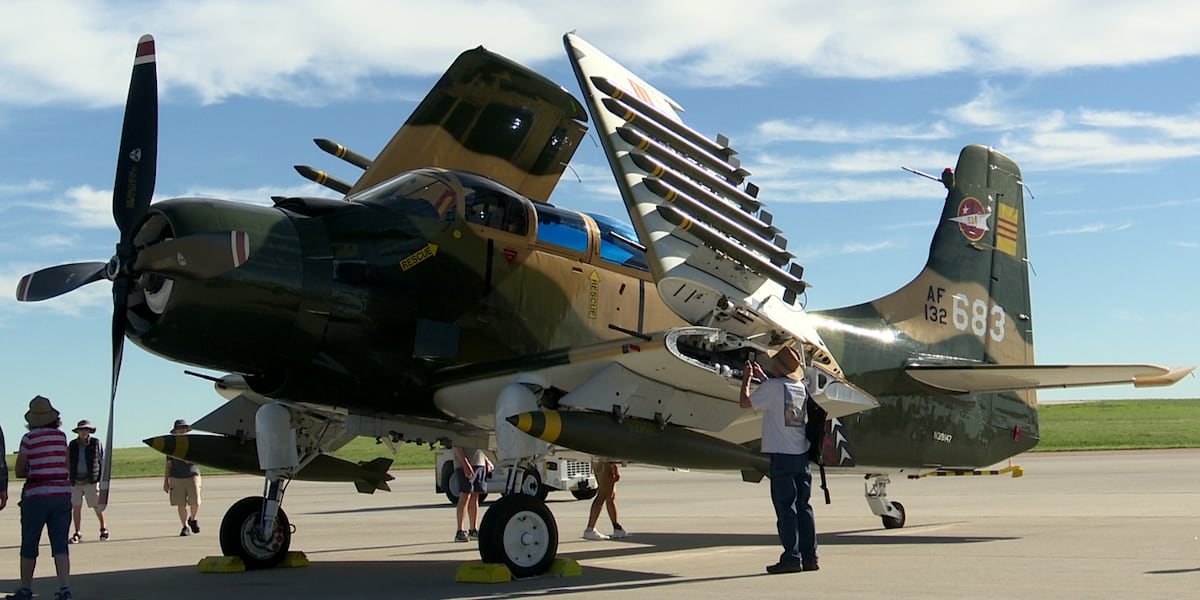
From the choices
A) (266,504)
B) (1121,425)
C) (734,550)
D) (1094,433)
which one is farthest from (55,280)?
(1121,425)

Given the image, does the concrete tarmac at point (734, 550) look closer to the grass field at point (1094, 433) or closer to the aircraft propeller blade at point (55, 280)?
the aircraft propeller blade at point (55, 280)

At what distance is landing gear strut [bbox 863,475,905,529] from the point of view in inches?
616

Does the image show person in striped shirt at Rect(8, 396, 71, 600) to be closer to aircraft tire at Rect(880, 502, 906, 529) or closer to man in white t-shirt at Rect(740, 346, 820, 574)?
man in white t-shirt at Rect(740, 346, 820, 574)

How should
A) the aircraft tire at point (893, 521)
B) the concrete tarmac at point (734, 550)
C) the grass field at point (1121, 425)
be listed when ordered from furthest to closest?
the grass field at point (1121, 425) < the aircraft tire at point (893, 521) < the concrete tarmac at point (734, 550)

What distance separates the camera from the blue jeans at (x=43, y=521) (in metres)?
9.48

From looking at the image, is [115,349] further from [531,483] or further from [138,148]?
[531,483]

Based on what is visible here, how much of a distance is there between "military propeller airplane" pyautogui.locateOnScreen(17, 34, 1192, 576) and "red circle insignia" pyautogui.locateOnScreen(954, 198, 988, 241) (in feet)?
12.9

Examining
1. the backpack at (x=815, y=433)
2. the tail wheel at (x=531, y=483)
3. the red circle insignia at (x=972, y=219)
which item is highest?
the red circle insignia at (x=972, y=219)

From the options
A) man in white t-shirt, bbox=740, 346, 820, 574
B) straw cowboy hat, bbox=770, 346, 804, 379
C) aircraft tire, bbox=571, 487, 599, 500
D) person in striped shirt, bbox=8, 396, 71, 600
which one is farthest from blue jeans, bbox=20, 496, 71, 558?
aircraft tire, bbox=571, 487, 599, 500

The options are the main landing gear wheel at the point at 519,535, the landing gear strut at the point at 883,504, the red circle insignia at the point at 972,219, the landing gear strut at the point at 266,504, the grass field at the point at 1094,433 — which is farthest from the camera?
the grass field at the point at 1094,433

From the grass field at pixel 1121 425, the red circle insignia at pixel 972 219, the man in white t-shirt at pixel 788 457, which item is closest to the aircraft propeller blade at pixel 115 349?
the man in white t-shirt at pixel 788 457

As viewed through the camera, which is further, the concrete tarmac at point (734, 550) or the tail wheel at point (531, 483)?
the tail wheel at point (531, 483)

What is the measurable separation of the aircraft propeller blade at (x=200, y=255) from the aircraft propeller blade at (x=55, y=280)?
3.87 ft

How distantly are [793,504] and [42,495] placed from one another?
5.76 m
